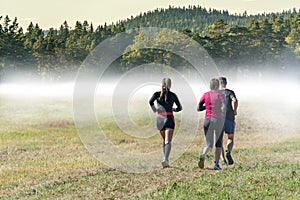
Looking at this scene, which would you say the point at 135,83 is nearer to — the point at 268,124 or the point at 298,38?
the point at 268,124

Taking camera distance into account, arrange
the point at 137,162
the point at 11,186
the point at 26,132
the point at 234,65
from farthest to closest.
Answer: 1. the point at 234,65
2. the point at 26,132
3. the point at 137,162
4. the point at 11,186

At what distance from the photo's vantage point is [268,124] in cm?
3675

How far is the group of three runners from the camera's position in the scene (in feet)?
47.9

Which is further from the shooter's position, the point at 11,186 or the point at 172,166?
the point at 172,166

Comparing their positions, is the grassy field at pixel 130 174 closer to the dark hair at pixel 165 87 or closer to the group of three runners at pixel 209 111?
the group of three runners at pixel 209 111

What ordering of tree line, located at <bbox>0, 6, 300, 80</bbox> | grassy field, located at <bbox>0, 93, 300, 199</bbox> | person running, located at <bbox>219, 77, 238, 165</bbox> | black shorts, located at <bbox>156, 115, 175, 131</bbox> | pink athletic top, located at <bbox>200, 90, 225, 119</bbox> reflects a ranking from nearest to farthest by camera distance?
grassy field, located at <bbox>0, 93, 300, 199</bbox>
pink athletic top, located at <bbox>200, 90, 225, 119</bbox>
black shorts, located at <bbox>156, 115, 175, 131</bbox>
person running, located at <bbox>219, 77, 238, 165</bbox>
tree line, located at <bbox>0, 6, 300, 80</bbox>

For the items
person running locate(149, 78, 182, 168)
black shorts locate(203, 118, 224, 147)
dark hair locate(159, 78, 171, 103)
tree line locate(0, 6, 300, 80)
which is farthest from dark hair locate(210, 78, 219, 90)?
tree line locate(0, 6, 300, 80)

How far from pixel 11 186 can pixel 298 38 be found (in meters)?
86.1

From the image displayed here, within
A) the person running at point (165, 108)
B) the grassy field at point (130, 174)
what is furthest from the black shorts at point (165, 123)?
the grassy field at point (130, 174)

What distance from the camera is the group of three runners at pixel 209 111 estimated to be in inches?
574

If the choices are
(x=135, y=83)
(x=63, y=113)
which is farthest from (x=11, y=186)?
(x=63, y=113)

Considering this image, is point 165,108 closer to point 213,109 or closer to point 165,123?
point 165,123

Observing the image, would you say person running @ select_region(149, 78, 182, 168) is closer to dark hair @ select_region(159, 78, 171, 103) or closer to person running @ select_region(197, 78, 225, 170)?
dark hair @ select_region(159, 78, 171, 103)

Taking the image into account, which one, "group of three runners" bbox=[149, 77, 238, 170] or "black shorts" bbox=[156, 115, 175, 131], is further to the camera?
"black shorts" bbox=[156, 115, 175, 131]
